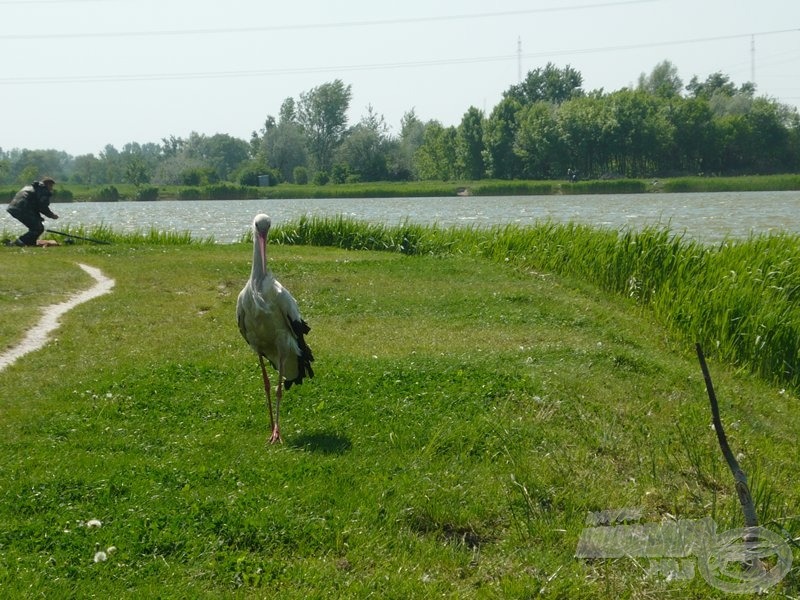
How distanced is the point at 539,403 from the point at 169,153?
500 feet

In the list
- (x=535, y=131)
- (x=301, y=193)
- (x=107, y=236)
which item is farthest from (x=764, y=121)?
(x=107, y=236)

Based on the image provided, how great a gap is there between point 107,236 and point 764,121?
82.8 m

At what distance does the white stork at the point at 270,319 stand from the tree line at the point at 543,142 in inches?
3403

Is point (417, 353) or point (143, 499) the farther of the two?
point (417, 353)

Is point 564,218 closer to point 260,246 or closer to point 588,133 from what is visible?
point 260,246

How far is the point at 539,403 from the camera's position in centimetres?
1010

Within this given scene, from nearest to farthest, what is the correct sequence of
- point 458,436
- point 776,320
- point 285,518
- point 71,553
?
point 71,553 < point 285,518 < point 458,436 < point 776,320

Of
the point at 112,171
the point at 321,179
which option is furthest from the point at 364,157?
the point at 112,171

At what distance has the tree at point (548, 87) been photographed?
4978 inches

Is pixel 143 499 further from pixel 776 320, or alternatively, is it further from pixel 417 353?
pixel 776 320

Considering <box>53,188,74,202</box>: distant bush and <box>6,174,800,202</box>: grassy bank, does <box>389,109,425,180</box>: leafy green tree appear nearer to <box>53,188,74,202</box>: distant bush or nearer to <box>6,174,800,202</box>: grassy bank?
<box>6,174,800,202</box>: grassy bank

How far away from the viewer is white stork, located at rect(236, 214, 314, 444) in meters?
8.99

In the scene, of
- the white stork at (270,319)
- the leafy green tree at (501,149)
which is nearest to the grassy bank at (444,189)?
the leafy green tree at (501,149)

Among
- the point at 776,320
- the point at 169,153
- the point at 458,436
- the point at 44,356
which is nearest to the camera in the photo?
the point at 458,436
